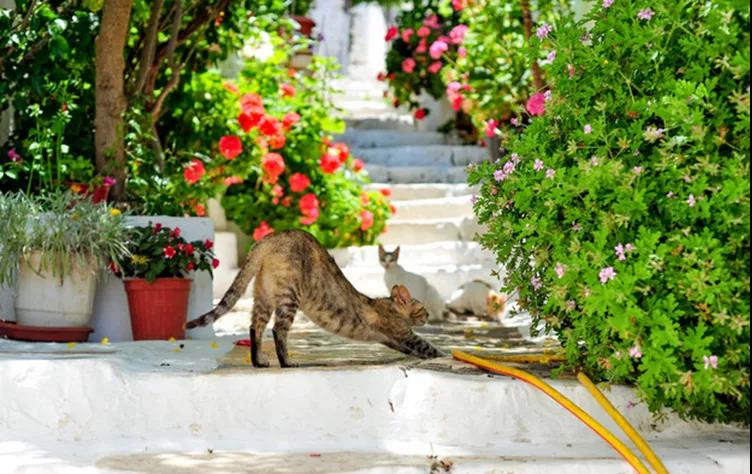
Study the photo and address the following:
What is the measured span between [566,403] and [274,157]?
605cm

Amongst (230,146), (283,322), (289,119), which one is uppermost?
(289,119)

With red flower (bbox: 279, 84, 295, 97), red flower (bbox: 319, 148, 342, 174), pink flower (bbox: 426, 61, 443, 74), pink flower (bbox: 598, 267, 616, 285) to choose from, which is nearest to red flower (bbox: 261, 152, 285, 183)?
red flower (bbox: 319, 148, 342, 174)

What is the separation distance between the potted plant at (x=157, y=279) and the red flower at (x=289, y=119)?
12.8 feet

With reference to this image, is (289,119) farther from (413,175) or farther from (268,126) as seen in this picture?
(413,175)

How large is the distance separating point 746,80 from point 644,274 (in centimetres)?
88

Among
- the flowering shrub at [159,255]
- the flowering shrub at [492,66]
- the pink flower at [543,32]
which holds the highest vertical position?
the flowering shrub at [492,66]

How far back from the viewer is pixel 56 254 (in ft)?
22.3

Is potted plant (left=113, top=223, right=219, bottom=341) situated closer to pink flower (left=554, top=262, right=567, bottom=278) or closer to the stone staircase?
pink flower (left=554, top=262, right=567, bottom=278)

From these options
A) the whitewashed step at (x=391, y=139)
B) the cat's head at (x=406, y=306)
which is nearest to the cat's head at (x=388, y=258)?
the cat's head at (x=406, y=306)

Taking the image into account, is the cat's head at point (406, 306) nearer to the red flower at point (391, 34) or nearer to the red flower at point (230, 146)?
the red flower at point (230, 146)

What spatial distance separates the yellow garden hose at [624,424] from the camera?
179 inches

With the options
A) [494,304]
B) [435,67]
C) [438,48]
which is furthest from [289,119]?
[435,67]

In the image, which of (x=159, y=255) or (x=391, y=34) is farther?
(x=391, y=34)

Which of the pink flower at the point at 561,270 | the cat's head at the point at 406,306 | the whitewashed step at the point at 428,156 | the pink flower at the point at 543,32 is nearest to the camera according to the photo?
the pink flower at the point at 561,270
